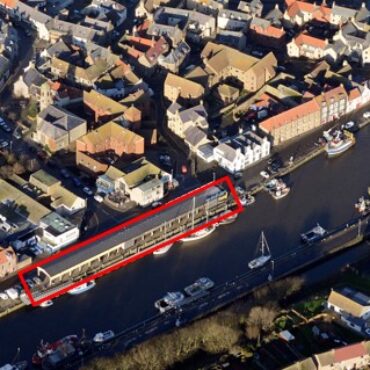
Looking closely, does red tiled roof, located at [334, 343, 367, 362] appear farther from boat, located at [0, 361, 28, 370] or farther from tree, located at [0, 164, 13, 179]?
tree, located at [0, 164, 13, 179]

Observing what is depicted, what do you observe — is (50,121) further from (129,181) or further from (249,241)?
(249,241)

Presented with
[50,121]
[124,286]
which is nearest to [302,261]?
[124,286]

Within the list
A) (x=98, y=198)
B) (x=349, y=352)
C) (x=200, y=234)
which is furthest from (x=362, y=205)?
(x=98, y=198)

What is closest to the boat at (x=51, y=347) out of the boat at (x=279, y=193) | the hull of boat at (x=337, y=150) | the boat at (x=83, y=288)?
the boat at (x=83, y=288)

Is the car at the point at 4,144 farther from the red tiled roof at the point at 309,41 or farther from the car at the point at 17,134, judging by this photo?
the red tiled roof at the point at 309,41

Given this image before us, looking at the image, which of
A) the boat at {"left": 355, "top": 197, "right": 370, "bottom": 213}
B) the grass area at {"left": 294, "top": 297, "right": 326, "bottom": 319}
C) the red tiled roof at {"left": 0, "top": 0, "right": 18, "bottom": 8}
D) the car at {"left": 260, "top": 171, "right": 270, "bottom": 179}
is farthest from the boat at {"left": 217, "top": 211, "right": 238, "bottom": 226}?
the red tiled roof at {"left": 0, "top": 0, "right": 18, "bottom": 8}

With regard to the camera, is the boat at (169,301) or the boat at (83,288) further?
the boat at (83,288)

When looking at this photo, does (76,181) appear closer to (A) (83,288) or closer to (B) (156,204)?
(B) (156,204)
